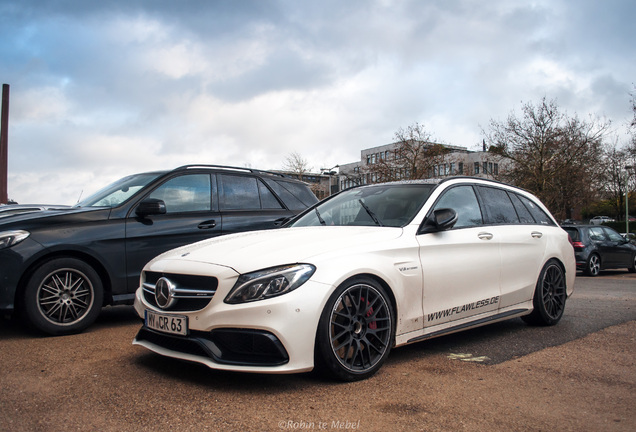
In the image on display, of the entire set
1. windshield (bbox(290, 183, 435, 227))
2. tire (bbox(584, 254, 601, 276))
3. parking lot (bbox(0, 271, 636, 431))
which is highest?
windshield (bbox(290, 183, 435, 227))

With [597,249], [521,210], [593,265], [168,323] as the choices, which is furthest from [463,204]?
[597,249]

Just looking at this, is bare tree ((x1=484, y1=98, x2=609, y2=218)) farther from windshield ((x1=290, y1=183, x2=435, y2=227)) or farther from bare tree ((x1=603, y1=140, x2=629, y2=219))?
windshield ((x1=290, y1=183, x2=435, y2=227))

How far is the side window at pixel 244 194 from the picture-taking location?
6926 millimetres

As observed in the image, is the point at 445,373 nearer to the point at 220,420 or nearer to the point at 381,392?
the point at 381,392

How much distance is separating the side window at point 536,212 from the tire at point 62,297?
14.9ft

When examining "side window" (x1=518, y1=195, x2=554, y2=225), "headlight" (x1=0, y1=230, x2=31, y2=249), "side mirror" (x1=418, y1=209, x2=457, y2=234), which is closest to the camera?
"side mirror" (x1=418, y1=209, x2=457, y2=234)

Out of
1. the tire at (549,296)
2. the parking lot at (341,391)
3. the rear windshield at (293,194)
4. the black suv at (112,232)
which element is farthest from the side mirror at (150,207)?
the tire at (549,296)

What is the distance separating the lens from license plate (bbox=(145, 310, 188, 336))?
369cm

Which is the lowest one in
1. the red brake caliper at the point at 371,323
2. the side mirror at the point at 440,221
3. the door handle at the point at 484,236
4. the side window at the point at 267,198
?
the red brake caliper at the point at 371,323

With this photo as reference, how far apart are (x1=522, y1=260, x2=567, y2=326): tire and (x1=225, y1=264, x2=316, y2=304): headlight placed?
10.3 feet

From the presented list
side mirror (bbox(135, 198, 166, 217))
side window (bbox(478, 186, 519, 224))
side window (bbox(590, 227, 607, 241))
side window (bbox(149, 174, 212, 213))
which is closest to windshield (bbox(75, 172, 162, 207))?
side window (bbox(149, 174, 212, 213))

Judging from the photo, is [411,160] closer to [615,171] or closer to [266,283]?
[615,171]

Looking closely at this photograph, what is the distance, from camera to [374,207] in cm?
493

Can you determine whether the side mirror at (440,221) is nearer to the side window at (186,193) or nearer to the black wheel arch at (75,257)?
the side window at (186,193)
